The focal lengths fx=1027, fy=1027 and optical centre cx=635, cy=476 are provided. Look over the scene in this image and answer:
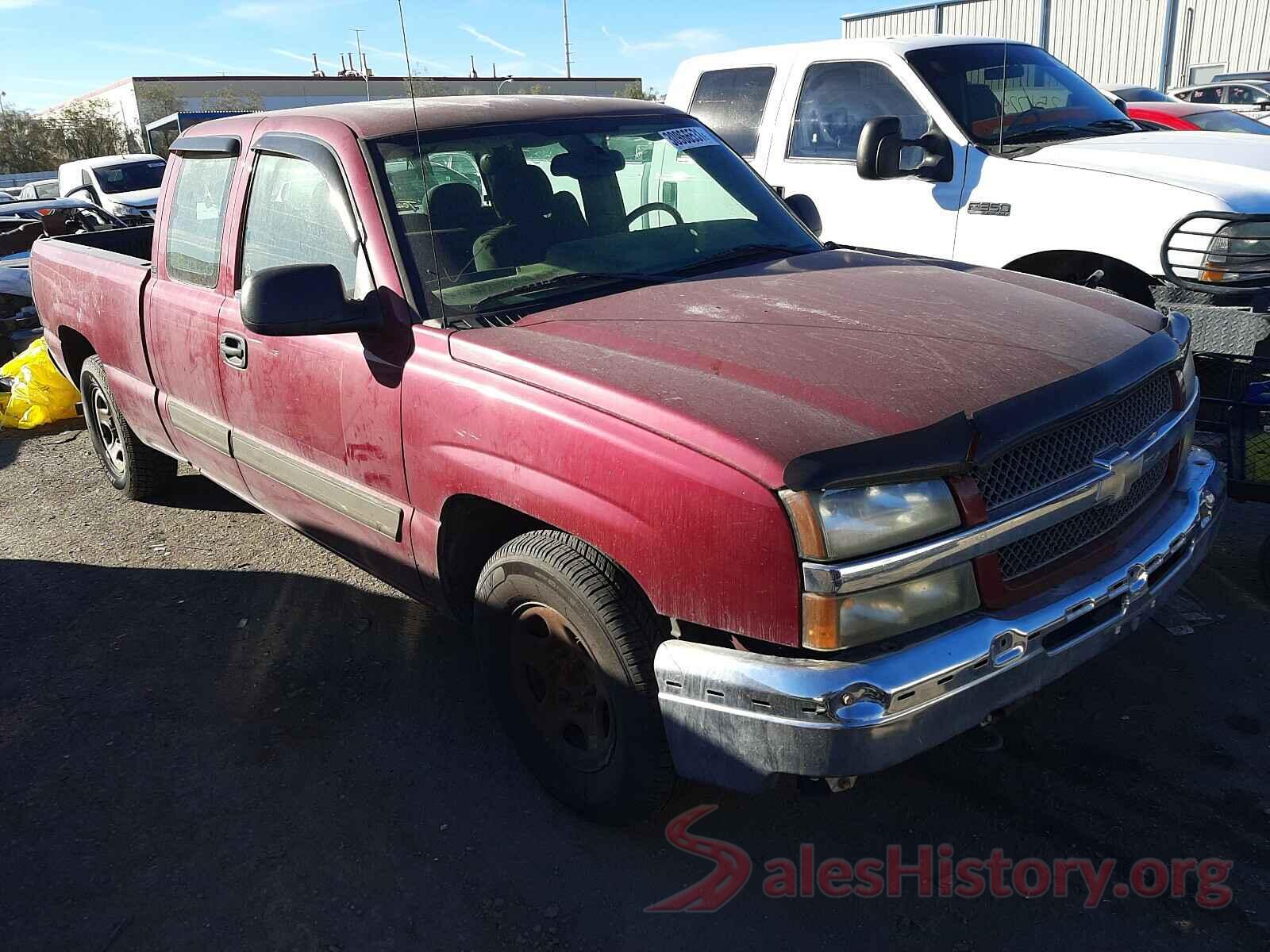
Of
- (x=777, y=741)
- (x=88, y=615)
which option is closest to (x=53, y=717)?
(x=88, y=615)

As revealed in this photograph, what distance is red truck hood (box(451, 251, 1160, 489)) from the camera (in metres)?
2.24

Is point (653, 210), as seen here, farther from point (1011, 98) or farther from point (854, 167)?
point (1011, 98)

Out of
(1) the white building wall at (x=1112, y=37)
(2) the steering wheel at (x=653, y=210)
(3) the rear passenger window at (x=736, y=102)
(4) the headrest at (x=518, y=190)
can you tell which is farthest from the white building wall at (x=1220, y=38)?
(4) the headrest at (x=518, y=190)

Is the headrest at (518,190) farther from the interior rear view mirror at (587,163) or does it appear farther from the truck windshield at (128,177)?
the truck windshield at (128,177)

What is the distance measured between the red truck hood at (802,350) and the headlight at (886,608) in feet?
0.97

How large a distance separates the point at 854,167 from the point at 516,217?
307 cm

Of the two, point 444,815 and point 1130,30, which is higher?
point 1130,30

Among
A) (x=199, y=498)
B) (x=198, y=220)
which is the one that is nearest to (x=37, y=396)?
(x=199, y=498)

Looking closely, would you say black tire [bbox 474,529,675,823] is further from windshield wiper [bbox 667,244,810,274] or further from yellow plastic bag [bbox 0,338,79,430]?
yellow plastic bag [bbox 0,338,79,430]

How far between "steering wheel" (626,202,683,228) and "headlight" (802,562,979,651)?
1.82 metres

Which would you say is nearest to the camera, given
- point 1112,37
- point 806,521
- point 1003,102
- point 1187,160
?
point 806,521

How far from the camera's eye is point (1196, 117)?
402 inches

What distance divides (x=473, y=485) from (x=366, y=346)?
0.63 metres

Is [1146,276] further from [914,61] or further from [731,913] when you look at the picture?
[731,913]
